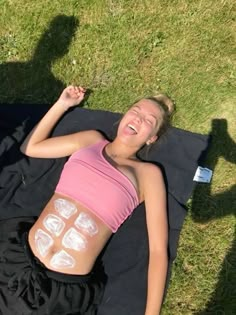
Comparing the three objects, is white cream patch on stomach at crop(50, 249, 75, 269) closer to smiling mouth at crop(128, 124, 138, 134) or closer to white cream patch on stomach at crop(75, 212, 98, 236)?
white cream patch on stomach at crop(75, 212, 98, 236)

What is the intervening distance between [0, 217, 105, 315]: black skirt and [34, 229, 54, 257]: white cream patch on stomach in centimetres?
7

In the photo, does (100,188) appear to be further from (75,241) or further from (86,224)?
(75,241)

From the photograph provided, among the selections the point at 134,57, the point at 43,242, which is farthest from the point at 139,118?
the point at 43,242

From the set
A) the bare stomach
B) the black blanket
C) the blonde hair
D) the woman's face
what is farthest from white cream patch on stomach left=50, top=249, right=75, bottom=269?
the blonde hair

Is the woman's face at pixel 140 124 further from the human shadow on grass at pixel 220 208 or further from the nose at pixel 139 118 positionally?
the human shadow on grass at pixel 220 208

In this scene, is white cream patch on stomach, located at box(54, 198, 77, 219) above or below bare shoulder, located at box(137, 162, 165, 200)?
below

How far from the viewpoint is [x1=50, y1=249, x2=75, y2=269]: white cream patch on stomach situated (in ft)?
12.3

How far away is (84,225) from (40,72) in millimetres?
1738

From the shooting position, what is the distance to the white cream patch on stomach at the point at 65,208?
12.6 feet

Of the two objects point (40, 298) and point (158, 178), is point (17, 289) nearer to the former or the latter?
point (40, 298)

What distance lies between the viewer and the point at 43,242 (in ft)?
12.5

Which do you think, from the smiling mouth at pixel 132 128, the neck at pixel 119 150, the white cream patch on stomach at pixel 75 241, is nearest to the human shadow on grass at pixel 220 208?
the neck at pixel 119 150

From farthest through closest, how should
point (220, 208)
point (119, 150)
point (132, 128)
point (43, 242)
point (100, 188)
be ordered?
1. point (220, 208)
2. point (119, 150)
3. point (132, 128)
4. point (100, 188)
5. point (43, 242)

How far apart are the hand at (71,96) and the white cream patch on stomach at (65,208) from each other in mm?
970
